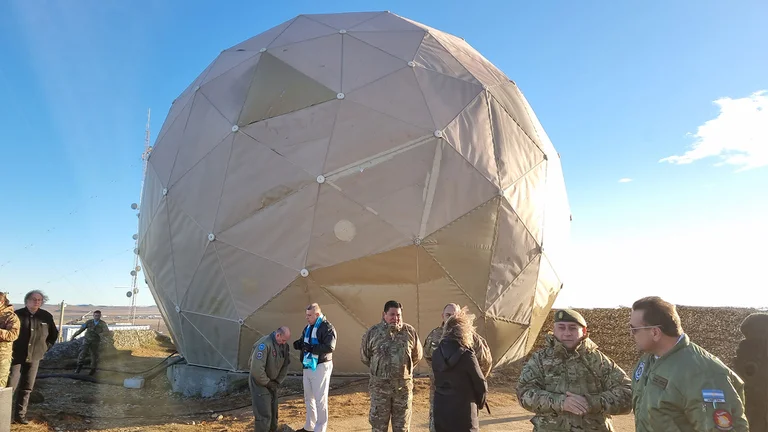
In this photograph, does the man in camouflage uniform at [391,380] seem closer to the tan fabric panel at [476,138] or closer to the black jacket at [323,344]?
the black jacket at [323,344]

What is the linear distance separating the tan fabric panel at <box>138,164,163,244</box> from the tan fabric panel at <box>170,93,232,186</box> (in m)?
0.84

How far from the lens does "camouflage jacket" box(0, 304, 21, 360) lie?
700 centimetres

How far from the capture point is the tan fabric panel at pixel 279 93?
10.2m

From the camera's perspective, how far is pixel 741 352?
485cm

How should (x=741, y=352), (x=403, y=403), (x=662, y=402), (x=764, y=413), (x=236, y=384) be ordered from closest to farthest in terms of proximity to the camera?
1. (x=662, y=402)
2. (x=764, y=413)
3. (x=741, y=352)
4. (x=403, y=403)
5. (x=236, y=384)

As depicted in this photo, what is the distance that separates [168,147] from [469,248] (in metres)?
7.39

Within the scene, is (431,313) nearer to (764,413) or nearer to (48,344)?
(764,413)

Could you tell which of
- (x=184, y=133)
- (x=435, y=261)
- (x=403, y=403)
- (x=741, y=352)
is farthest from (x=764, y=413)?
(x=184, y=133)

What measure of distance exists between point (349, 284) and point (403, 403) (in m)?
3.68

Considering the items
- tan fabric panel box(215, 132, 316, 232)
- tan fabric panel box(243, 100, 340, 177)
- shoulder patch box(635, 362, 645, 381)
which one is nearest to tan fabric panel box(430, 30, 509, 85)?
tan fabric panel box(243, 100, 340, 177)

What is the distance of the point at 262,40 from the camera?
12484mm

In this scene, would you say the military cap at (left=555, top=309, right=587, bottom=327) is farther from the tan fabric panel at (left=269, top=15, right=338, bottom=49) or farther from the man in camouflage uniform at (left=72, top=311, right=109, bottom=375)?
the man in camouflage uniform at (left=72, top=311, right=109, bottom=375)

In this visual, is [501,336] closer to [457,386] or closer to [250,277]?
[250,277]

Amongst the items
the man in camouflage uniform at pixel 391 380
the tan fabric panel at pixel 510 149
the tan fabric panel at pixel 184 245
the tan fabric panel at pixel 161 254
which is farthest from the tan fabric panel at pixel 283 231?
the tan fabric panel at pixel 510 149
